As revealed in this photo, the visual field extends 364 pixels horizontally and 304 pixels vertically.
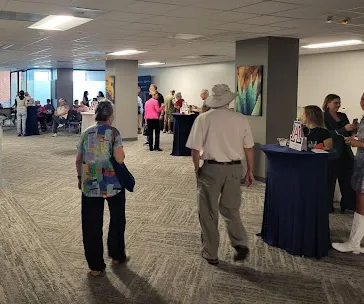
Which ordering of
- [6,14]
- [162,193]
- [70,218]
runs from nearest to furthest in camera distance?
[70,218] → [6,14] → [162,193]

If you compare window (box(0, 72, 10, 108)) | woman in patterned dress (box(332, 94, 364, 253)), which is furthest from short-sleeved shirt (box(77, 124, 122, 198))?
window (box(0, 72, 10, 108))

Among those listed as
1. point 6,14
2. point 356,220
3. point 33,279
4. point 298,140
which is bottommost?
point 33,279

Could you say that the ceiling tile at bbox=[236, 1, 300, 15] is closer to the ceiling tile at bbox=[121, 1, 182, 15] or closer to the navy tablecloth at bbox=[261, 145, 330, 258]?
the ceiling tile at bbox=[121, 1, 182, 15]

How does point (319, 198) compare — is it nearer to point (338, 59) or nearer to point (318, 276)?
point (318, 276)

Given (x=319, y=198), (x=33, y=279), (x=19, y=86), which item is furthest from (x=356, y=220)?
(x=19, y=86)

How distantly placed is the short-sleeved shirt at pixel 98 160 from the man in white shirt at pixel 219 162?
759 mm

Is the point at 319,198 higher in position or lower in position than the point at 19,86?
lower

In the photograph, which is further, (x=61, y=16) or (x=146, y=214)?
(x=61, y=16)

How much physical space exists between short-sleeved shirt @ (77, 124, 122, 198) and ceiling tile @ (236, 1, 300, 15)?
2.63 meters

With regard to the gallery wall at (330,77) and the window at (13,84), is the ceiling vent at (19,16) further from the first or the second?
the window at (13,84)

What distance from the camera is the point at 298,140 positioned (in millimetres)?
4398

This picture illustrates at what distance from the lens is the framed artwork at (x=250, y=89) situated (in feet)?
27.0

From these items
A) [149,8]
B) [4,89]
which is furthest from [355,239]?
[4,89]

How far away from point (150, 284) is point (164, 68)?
56.4ft
